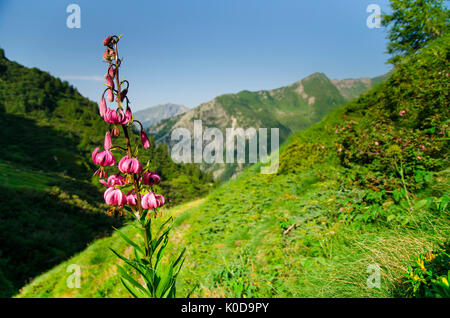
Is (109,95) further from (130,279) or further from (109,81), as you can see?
(130,279)

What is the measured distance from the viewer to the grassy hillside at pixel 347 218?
2154mm

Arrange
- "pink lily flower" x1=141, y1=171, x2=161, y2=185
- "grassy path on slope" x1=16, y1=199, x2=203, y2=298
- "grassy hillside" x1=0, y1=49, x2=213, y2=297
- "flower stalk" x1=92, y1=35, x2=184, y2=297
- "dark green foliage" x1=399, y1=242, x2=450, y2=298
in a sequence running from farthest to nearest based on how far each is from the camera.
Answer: "grassy hillside" x1=0, y1=49, x2=213, y2=297
"grassy path on slope" x1=16, y1=199, x2=203, y2=298
"pink lily flower" x1=141, y1=171, x2=161, y2=185
"flower stalk" x1=92, y1=35, x2=184, y2=297
"dark green foliage" x1=399, y1=242, x2=450, y2=298

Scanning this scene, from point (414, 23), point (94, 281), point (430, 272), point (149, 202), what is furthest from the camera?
point (414, 23)

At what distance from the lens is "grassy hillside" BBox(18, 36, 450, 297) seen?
2.15 m

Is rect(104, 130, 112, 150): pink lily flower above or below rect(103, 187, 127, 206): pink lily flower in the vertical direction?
above

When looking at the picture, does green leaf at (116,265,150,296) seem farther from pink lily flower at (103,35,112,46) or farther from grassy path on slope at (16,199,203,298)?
grassy path on slope at (16,199,203,298)

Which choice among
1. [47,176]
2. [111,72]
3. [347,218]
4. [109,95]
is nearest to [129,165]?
[109,95]

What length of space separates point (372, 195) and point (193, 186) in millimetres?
95016

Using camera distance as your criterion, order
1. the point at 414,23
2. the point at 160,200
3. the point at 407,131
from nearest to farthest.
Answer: the point at 160,200 → the point at 407,131 → the point at 414,23

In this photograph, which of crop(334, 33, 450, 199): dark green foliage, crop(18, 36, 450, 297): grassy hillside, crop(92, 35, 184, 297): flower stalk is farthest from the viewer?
crop(334, 33, 450, 199): dark green foliage

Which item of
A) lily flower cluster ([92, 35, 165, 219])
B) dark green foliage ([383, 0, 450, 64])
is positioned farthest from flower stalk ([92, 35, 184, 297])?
dark green foliage ([383, 0, 450, 64])

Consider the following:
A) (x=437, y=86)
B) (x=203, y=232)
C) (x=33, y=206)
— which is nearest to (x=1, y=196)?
(x=33, y=206)

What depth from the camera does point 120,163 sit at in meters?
1.35

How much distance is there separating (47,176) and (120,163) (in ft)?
248
